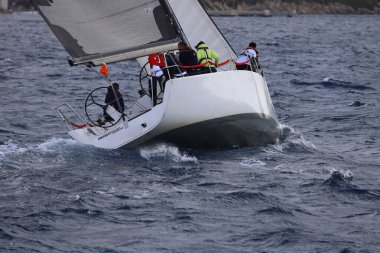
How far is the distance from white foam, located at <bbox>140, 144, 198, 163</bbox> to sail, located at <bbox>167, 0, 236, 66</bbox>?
3.68m

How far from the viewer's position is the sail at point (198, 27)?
22.3 m

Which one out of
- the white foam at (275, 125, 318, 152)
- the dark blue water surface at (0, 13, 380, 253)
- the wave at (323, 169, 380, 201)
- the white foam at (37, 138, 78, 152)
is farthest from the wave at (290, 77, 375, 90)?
the wave at (323, 169, 380, 201)

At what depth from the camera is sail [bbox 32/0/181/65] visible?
20.1m

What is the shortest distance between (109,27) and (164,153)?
3.10 metres

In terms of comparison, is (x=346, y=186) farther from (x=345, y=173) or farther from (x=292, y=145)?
(x=292, y=145)

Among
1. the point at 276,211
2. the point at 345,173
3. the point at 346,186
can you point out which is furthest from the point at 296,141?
the point at 276,211

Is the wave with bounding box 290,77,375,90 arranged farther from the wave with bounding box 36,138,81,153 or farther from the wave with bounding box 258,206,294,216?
the wave with bounding box 258,206,294,216

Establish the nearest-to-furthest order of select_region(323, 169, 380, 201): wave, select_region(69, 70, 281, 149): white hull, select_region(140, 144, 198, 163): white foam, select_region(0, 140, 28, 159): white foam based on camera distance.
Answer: select_region(323, 169, 380, 201): wave
select_region(69, 70, 281, 149): white hull
select_region(140, 144, 198, 163): white foam
select_region(0, 140, 28, 159): white foam

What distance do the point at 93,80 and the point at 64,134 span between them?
1611 cm

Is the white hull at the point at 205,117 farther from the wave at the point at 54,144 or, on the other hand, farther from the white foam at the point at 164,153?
the wave at the point at 54,144

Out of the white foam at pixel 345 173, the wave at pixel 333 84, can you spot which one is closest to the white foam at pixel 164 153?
the white foam at pixel 345 173

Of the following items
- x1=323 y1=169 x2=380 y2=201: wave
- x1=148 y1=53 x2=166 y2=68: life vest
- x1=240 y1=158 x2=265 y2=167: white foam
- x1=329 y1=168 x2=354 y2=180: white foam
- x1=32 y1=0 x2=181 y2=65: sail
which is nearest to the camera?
x1=323 y1=169 x2=380 y2=201: wave

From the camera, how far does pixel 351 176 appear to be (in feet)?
57.8

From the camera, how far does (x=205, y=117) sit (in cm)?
1898
